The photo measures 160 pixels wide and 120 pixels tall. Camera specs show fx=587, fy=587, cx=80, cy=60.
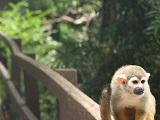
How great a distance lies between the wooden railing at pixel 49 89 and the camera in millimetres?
3069

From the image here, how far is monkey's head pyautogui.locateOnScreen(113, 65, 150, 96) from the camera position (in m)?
3.18

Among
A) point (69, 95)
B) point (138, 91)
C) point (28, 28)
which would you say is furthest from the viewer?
point (28, 28)

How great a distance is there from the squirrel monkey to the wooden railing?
191 millimetres

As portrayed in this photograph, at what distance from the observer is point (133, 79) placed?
127 inches

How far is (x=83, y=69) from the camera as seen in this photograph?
639 cm

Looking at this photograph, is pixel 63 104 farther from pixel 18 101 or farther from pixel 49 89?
pixel 18 101

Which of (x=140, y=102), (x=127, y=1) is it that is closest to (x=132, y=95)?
(x=140, y=102)

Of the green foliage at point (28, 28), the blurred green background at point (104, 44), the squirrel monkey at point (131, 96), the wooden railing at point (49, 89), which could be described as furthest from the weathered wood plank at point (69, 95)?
the green foliage at point (28, 28)

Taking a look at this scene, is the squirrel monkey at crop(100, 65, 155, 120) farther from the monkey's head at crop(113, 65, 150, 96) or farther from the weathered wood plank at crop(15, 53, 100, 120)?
the weathered wood plank at crop(15, 53, 100, 120)

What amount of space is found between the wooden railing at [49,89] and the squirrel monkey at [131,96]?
19 centimetres

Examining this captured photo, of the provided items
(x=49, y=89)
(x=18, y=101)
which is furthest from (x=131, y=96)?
(x=18, y=101)

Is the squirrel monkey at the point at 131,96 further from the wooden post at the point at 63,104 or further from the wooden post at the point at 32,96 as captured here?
the wooden post at the point at 32,96

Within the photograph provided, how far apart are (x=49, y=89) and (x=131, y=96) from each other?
87cm

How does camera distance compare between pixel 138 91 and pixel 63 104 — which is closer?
pixel 138 91
